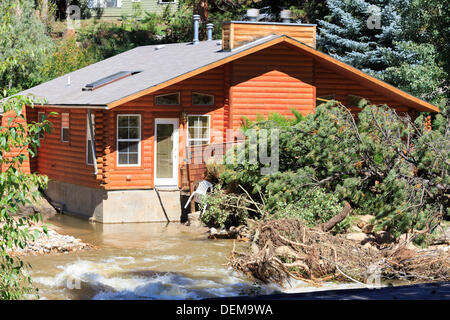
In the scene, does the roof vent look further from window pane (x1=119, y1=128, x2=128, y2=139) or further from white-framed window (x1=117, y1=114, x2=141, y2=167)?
window pane (x1=119, y1=128, x2=128, y2=139)

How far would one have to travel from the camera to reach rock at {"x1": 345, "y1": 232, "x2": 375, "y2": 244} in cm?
1589

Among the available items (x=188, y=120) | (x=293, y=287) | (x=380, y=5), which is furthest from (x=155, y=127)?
(x=380, y=5)

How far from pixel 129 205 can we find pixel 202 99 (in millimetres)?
4183

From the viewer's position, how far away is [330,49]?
30.5 metres

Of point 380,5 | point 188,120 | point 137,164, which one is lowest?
point 137,164

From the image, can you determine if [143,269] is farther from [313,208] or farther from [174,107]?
[174,107]

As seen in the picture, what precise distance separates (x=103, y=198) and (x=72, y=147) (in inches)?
122

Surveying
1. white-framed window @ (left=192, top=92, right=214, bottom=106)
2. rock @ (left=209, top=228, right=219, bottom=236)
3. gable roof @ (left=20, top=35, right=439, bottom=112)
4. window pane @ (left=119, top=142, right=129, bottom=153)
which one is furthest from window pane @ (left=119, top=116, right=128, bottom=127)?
rock @ (left=209, top=228, right=219, bottom=236)

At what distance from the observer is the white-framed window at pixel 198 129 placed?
21.3 metres

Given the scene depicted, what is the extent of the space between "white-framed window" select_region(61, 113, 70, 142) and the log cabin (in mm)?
35

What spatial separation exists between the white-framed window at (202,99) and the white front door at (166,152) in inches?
37.6

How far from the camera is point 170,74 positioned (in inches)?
808

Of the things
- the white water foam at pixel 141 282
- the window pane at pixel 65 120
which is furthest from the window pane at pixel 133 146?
the white water foam at pixel 141 282

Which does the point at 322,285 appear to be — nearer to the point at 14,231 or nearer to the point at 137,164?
the point at 14,231
